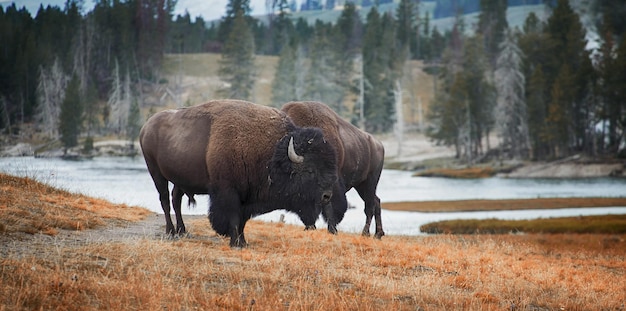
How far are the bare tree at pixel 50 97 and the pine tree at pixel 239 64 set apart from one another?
23.1m

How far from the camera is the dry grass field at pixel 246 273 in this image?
6.70 metres

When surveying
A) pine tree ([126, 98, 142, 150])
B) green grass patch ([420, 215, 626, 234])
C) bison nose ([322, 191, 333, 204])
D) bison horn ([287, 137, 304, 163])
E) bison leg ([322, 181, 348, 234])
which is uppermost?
bison horn ([287, 137, 304, 163])

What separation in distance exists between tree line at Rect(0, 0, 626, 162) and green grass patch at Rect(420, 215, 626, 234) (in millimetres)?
40439

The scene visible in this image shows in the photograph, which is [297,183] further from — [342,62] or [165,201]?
[342,62]

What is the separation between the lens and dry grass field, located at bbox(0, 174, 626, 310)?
670 cm

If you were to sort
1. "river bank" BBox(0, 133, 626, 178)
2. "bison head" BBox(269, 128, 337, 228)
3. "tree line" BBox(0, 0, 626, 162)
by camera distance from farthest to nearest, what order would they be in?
"tree line" BBox(0, 0, 626, 162) → "river bank" BBox(0, 133, 626, 178) → "bison head" BBox(269, 128, 337, 228)

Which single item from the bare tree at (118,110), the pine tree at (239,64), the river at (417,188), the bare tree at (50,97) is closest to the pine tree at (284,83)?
the pine tree at (239,64)

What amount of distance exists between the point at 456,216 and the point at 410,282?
99.6 feet

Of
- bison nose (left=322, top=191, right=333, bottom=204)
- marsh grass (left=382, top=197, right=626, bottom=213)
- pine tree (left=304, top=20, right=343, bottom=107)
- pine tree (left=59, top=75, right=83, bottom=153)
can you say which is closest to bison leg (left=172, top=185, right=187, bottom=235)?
bison nose (left=322, top=191, right=333, bottom=204)

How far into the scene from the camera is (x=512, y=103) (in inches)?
2997

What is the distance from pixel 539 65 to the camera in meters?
74.7

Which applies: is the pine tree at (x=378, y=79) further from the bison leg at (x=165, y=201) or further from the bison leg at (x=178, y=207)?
the bison leg at (x=165, y=201)

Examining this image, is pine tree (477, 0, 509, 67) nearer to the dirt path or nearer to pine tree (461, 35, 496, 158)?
pine tree (461, 35, 496, 158)

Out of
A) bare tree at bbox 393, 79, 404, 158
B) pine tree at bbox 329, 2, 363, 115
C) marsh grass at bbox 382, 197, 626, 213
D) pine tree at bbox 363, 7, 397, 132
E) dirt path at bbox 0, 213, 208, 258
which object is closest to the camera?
dirt path at bbox 0, 213, 208, 258
